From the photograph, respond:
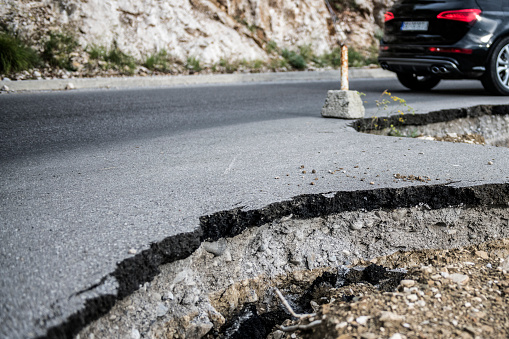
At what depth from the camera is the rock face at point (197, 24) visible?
32.8 ft

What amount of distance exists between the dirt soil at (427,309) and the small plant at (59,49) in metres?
8.26

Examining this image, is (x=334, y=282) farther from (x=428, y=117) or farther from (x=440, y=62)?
(x=440, y=62)

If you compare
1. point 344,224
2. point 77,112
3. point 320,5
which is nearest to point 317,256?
point 344,224

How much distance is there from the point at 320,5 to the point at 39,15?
833 cm

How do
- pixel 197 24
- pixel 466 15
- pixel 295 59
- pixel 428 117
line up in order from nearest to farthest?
pixel 428 117 → pixel 466 15 → pixel 197 24 → pixel 295 59

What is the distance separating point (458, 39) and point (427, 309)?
5.93m

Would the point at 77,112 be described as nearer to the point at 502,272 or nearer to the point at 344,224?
the point at 344,224

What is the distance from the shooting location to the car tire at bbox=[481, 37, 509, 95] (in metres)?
6.89

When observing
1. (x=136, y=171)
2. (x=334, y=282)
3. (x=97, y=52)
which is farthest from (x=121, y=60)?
(x=334, y=282)

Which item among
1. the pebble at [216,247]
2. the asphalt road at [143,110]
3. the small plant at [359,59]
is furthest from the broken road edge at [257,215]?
the small plant at [359,59]

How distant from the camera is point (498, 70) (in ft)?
23.1

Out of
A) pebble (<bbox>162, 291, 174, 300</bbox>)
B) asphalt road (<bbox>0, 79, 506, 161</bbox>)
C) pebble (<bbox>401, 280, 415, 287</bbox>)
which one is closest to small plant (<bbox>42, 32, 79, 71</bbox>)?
asphalt road (<bbox>0, 79, 506, 161</bbox>)

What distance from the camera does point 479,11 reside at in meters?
6.74

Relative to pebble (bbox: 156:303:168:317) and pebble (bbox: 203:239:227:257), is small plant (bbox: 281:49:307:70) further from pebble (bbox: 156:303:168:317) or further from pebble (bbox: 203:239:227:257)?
pebble (bbox: 156:303:168:317)
